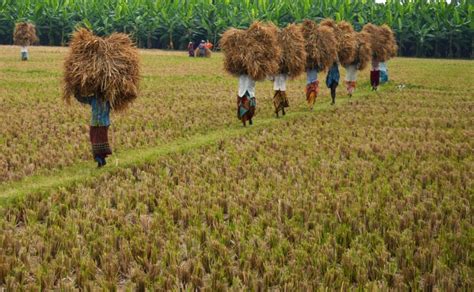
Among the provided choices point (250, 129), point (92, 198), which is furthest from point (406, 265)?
point (250, 129)

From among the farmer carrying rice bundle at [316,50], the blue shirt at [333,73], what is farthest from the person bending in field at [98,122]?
the blue shirt at [333,73]

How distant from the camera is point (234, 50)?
12.9 meters

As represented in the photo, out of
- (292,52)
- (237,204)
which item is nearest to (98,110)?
(237,204)

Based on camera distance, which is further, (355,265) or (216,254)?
(216,254)

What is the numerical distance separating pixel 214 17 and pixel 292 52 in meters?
44.7

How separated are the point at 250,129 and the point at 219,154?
302 cm

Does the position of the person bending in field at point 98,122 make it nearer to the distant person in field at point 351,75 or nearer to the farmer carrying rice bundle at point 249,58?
the farmer carrying rice bundle at point 249,58

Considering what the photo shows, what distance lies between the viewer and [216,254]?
5.39 metres

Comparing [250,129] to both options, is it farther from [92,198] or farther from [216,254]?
[216,254]

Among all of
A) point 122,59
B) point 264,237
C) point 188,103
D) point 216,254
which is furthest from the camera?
point 188,103

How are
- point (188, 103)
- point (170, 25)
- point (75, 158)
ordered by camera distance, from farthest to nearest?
point (170, 25) < point (188, 103) < point (75, 158)

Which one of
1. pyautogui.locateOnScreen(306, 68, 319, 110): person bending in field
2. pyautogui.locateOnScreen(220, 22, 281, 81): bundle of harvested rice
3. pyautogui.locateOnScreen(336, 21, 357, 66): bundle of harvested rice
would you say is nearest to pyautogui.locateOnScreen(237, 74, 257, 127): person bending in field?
pyautogui.locateOnScreen(220, 22, 281, 81): bundle of harvested rice

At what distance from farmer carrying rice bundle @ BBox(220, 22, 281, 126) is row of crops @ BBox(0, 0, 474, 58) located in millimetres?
41684

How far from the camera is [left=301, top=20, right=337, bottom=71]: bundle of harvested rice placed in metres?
15.4
